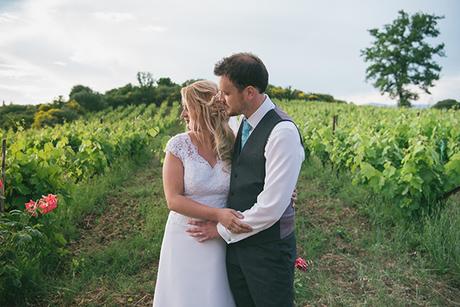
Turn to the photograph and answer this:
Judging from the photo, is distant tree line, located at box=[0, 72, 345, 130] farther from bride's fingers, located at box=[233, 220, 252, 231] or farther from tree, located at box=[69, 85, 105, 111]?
bride's fingers, located at box=[233, 220, 252, 231]

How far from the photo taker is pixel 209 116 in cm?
238

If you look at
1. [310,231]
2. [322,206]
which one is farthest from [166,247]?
[322,206]

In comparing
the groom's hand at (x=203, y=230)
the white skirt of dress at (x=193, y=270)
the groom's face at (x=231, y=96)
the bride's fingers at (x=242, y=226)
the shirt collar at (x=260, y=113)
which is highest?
the groom's face at (x=231, y=96)

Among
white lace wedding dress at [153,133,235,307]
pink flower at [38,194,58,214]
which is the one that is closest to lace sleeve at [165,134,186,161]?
white lace wedding dress at [153,133,235,307]

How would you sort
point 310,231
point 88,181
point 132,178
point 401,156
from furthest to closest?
point 132,178
point 88,181
point 401,156
point 310,231

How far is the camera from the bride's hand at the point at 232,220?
2.16 meters

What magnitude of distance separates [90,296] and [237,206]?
2.24 metres

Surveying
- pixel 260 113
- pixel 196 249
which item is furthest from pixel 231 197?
pixel 260 113

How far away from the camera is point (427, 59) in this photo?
45438 mm

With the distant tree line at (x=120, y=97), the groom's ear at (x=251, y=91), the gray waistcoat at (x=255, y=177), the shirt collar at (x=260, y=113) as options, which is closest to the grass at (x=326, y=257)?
the gray waistcoat at (x=255, y=177)

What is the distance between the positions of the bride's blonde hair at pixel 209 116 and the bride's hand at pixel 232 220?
1.00 ft

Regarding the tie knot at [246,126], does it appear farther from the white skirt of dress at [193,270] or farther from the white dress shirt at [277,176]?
the white skirt of dress at [193,270]

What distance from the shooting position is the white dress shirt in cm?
208

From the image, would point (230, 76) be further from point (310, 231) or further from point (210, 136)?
point (310, 231)
